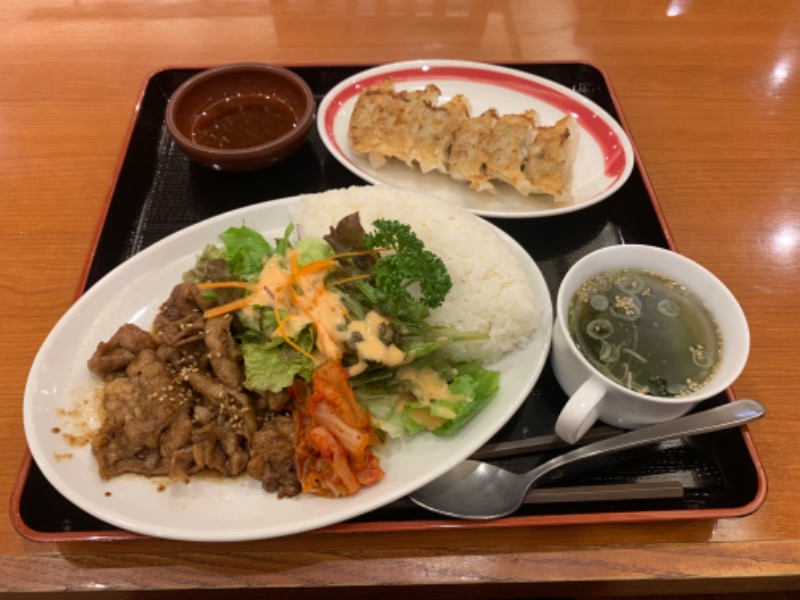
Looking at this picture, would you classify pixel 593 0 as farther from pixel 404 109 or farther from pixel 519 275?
pixel 519 275

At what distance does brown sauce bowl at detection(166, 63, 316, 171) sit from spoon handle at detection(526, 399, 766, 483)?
5.37 feet

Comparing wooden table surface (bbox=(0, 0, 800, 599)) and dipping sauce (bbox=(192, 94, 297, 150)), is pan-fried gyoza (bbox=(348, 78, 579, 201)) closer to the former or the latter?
dipping sauce (bbox=(192, 94, 297, 150))

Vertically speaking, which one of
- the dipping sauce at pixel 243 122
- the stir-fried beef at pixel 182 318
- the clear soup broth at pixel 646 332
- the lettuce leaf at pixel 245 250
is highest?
the dipping sauce at pixel 243 122

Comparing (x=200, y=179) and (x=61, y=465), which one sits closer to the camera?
(x=61, y=465)

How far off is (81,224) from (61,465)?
115 centimetres

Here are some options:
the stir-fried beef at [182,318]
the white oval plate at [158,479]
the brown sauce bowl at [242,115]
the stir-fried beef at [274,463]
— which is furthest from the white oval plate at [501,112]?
the stir-fried beef at [274,463]

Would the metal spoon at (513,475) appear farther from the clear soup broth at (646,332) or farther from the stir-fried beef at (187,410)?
the stir-fried beef at (187,410)

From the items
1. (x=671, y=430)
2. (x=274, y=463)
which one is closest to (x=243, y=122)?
(x=274, y=463)

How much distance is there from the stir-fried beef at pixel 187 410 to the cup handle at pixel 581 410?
0.80 meters

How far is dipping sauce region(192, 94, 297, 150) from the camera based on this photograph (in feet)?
7.97

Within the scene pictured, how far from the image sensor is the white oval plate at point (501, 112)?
7.94 ft

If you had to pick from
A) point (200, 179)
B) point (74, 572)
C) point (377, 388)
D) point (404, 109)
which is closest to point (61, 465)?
point (74, 572)

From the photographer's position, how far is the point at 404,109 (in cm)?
258

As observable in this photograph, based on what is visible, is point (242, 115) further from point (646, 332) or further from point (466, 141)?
point (646, 332)
